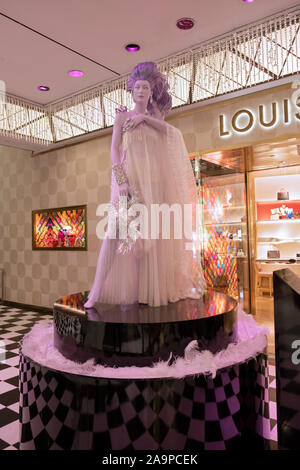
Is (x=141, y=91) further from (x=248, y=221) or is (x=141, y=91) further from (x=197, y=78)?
(x=248, y=221)

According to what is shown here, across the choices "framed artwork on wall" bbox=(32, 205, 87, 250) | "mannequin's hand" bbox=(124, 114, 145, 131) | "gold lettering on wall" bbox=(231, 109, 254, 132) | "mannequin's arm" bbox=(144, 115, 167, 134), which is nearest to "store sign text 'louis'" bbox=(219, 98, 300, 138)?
"gold lettering on wall" bbox=(231, 109, 254, 132)

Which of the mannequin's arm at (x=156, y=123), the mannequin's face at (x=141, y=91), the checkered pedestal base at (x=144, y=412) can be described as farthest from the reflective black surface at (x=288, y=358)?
the mannequin's face at (x=141, y=91)

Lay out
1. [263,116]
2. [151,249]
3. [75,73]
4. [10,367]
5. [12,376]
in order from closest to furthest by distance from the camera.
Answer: [151,249], [12,376], [10,367], [263,116], [75,73]

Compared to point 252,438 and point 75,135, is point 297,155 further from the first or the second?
point 252,438

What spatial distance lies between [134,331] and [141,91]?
1446mm

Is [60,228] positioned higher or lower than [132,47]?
lower

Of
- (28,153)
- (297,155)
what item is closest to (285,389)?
(297,155)

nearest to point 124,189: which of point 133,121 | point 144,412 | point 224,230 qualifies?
point 133,121

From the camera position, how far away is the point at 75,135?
19.1ft

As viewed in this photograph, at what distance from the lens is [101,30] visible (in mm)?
3488

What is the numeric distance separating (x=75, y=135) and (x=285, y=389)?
5.24 metres

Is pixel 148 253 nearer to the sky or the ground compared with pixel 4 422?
nearer to the sky

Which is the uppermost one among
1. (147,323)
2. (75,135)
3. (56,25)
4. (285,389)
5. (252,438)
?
(56,25)

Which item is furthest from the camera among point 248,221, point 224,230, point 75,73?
point 248,221
